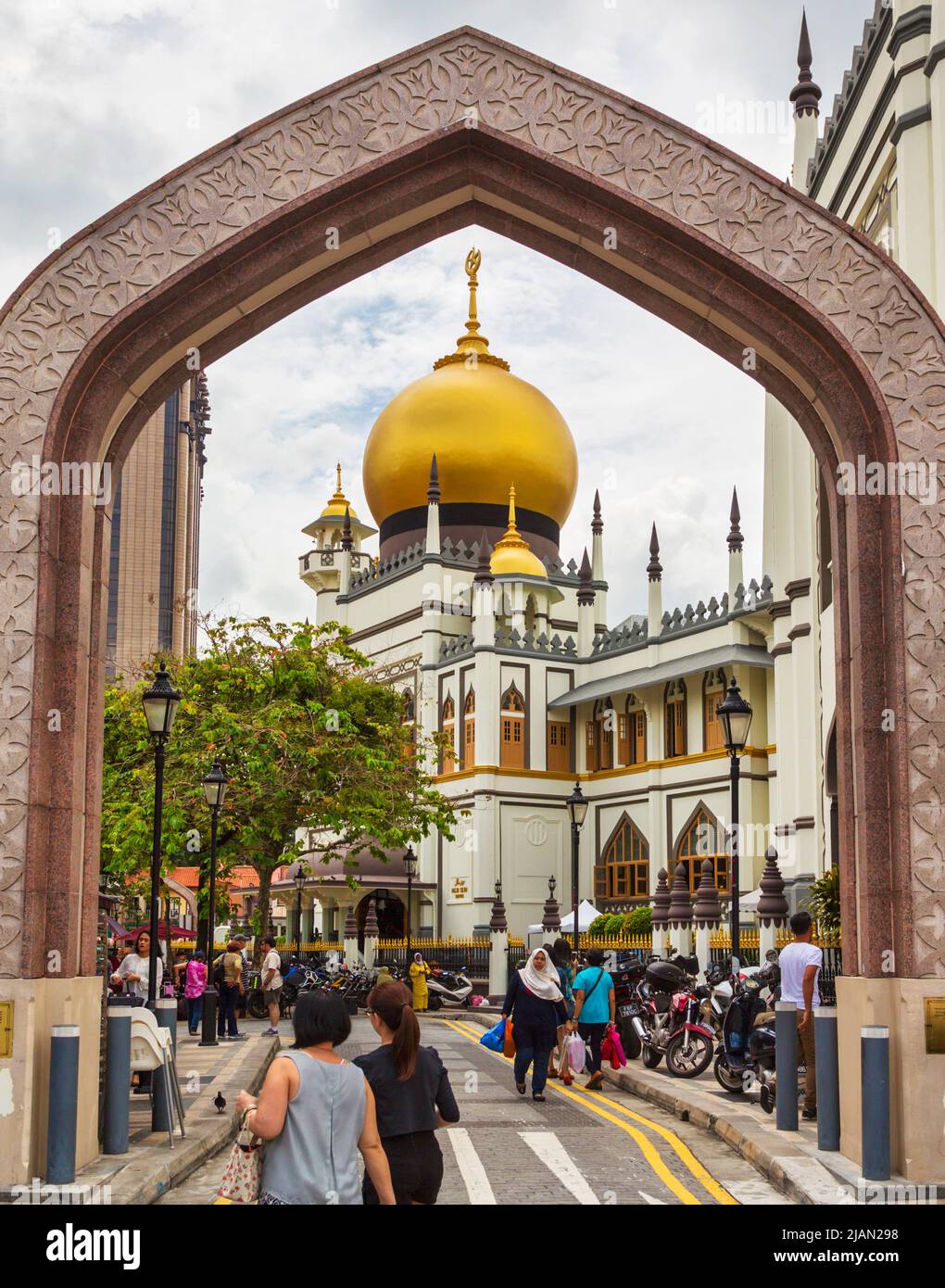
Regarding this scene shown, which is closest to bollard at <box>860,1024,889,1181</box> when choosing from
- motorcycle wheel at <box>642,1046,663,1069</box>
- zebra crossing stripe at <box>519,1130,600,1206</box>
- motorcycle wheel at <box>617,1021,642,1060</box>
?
zebra crossing stripe at <box>519,1130,600,1206</box>

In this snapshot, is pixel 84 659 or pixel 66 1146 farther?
pixel 84 659

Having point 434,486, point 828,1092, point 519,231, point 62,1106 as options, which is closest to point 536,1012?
point 828,1092

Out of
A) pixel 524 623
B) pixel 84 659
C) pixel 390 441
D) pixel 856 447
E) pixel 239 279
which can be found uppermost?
pixel 390 441

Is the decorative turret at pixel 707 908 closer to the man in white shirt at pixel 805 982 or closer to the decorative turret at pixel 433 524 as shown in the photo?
the man in white shirt at pixel 805 982

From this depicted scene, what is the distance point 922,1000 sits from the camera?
9.23 meters

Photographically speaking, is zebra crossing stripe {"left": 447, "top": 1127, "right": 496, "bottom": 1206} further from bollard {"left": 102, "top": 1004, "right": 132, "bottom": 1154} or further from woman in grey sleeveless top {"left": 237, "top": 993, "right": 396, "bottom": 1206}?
woman in grey sleeveless top {"left": 237, "top": 993, "right": 396, "bottom": 1206}

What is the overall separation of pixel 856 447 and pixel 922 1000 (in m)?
3.73

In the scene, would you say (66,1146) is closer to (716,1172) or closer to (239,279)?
(716,1172)

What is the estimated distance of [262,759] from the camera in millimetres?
28625

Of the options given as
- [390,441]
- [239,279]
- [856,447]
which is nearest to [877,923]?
[856,447]

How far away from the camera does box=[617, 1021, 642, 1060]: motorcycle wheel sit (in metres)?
18.5

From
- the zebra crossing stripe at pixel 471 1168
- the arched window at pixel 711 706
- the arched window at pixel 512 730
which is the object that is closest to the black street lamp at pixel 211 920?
the zebra crossing stripe at pixel 471 1168

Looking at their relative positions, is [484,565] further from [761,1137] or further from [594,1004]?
[761,1137]
